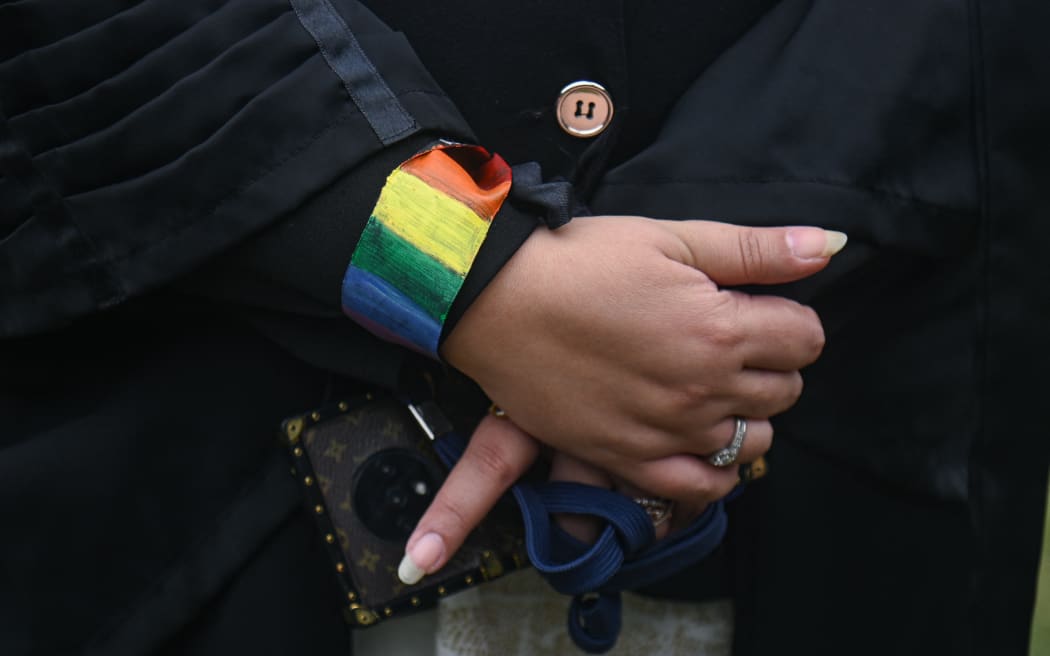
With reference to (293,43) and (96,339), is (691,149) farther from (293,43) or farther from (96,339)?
(96,339)

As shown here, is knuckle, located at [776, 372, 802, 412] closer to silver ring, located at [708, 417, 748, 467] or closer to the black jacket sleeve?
silver ring, located at [708, 417, 748, 467]

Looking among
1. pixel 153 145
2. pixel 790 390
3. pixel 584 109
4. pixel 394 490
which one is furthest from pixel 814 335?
pixel 153 145

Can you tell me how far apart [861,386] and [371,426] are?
1.56ft

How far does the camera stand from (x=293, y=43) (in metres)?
0.74

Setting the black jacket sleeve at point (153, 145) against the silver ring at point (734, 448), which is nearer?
the black jacket sleeve at point (153, 145)

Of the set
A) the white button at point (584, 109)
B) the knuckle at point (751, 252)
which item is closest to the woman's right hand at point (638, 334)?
the knuckle at point (751, 252)

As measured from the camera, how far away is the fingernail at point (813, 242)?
0.76m

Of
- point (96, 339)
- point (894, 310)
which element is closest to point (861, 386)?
point (894, 310)

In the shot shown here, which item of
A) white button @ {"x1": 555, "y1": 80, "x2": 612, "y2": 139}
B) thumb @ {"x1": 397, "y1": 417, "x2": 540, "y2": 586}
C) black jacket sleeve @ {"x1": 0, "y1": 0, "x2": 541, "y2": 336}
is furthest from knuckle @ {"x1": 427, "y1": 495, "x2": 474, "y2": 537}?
white button @ {"x1": 555, "y1": 80, "x2": 612, "y2": 139}

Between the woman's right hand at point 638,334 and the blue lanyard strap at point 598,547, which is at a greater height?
the woman's right hand at point 638,334

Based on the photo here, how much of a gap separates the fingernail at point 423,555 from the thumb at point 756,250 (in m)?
0.31

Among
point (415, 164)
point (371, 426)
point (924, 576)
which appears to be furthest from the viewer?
point (924, 576)

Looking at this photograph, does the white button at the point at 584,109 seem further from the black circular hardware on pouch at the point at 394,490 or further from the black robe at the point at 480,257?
the black circular hardware on pouch at the point at 394,490

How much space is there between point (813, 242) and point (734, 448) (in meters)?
0.19
